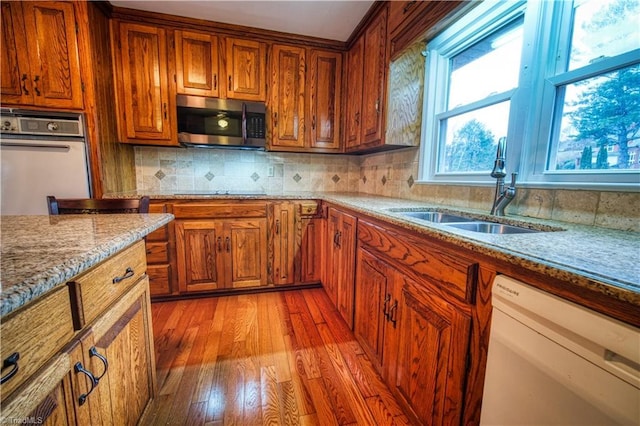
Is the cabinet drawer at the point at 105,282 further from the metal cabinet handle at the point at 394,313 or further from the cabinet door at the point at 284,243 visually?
the cabinet door at the point at 284,243

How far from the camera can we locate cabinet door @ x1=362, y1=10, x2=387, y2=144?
1.94m

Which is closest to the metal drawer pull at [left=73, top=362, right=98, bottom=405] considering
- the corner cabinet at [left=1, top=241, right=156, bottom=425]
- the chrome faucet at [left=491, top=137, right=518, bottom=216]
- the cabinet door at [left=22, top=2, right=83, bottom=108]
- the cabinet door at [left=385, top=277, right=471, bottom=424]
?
the corner cabinet at [left=1, top=241, right=156, bottom=425]

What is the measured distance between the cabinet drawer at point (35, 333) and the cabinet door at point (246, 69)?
7.42ft

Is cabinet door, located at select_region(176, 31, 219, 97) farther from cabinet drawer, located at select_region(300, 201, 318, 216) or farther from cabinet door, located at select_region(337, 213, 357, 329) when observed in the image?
cabinet door, located at select_region(337, 213, 357, 329)

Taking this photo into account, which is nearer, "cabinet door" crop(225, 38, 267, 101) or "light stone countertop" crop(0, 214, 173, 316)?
"light stone countertop" crop(0, 214, 173, 316)

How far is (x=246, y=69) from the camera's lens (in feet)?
7.92

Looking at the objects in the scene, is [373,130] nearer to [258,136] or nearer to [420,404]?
[258,136]

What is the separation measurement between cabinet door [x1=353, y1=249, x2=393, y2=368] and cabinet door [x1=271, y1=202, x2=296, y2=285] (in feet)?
3.16

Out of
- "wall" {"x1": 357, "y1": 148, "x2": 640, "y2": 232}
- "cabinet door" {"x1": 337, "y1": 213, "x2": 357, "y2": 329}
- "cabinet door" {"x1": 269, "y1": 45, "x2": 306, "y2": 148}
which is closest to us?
"wall" {"x1": 357, "y1": 148, "x2": 640, "y2": 232}

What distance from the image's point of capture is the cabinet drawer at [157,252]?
214 centimetres

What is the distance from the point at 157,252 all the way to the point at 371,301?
180cm

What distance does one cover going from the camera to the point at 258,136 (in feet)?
8.05

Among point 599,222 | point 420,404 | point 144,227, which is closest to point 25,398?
point 144,227

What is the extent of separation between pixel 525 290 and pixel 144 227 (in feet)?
3.77
